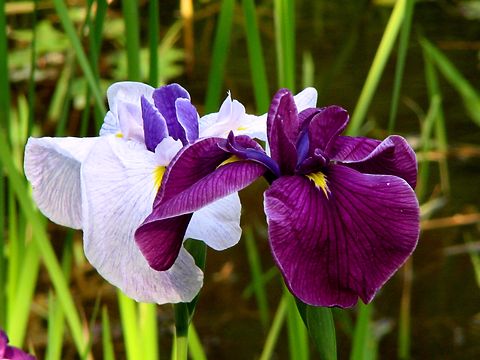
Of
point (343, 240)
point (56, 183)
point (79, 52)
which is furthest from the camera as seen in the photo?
point (79, 52)

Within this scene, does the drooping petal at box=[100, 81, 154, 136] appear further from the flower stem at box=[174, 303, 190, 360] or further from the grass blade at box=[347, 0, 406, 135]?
the grass blade at box=[347, 0, 406, 135]

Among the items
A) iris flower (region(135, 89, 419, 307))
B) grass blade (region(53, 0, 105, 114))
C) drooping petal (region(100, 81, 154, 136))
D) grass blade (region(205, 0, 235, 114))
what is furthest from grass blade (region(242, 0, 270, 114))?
iris flower (region(135, 89, 419, 307))

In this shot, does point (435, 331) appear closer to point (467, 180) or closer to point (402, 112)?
point (467, 180)

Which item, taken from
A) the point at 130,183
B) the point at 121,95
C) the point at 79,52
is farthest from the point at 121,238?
the point at 79,52

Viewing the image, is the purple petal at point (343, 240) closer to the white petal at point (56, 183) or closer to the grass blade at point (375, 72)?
the white petal at point (56, 183)

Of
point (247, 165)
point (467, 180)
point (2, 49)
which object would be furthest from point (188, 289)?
point (467, 180)

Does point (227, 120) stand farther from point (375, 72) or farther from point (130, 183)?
point (375, 72)
